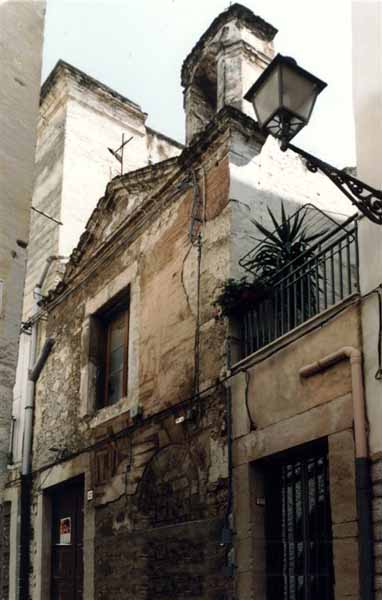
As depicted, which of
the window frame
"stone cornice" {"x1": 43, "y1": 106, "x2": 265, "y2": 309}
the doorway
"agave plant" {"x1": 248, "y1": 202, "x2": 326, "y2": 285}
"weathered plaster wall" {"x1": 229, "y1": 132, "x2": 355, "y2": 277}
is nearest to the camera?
the doorway

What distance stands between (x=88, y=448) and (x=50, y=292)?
305cm

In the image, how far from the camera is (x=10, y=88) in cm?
557

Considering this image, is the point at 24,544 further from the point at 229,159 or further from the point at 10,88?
the point at 10,88

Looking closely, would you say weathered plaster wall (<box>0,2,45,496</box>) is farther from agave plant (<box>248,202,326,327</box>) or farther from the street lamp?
agave plant (<box>248,202,326,327</box>)

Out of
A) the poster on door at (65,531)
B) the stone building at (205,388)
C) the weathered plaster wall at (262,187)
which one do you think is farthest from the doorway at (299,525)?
the poster on door at (65,531)

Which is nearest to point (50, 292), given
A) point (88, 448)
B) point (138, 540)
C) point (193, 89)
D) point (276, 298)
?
point (88, 448)

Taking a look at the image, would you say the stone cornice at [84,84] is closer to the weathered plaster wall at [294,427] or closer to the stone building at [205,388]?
the stone building at [205,388]

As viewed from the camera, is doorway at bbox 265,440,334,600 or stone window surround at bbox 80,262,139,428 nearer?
doorway at bbox 265,440,334,600

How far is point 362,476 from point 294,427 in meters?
1.05

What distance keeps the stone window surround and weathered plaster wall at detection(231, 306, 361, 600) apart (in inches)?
86.8

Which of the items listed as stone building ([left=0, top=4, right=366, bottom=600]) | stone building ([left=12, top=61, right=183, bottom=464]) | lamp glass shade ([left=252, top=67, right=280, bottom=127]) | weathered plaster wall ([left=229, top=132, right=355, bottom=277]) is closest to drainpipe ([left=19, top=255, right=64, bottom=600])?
stone building ([left=0, top=4, right=366, bottom=600])

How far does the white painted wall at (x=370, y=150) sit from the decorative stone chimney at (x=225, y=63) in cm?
225

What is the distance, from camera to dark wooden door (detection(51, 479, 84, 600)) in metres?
10.4

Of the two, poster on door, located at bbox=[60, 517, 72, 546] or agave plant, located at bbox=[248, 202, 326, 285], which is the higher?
agave plant, located at bbox=[248, 202, 326, 285]
